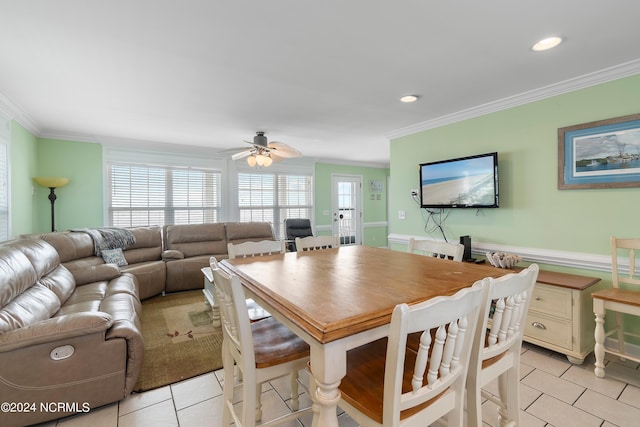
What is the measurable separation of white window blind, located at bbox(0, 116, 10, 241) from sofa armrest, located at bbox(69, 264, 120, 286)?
0.82 metres

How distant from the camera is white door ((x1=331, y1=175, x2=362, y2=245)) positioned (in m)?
7.05

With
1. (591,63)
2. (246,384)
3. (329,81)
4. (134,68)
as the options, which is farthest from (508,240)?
(134,68)

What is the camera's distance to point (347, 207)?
7.24 m

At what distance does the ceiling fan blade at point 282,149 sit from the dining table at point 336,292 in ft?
5.63

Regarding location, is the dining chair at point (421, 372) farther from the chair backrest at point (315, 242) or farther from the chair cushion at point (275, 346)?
the chair backrest at point (315, 242)

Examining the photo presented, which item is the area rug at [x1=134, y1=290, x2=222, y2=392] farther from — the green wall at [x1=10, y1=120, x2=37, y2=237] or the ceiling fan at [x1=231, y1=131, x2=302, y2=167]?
the ceiling fan at [x1=231, y1=131, x2=302, y2=167]

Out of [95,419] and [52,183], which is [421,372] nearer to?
[95,419]

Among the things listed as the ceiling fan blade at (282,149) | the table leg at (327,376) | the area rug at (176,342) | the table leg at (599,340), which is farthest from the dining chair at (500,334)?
the ceiling fan blade at (282,149)

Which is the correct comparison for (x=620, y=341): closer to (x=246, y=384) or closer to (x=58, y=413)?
(x=246, y=384)

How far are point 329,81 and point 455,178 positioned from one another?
191 cm

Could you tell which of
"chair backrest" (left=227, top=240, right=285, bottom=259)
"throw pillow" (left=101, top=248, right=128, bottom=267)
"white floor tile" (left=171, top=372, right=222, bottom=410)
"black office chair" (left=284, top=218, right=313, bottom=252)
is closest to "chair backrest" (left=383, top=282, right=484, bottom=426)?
"white floor tile" (left=171, top=372, right=222, bottom=410)

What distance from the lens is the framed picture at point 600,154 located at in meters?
2.25

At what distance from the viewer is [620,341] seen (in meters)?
2.14

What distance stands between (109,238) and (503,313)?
460cm
